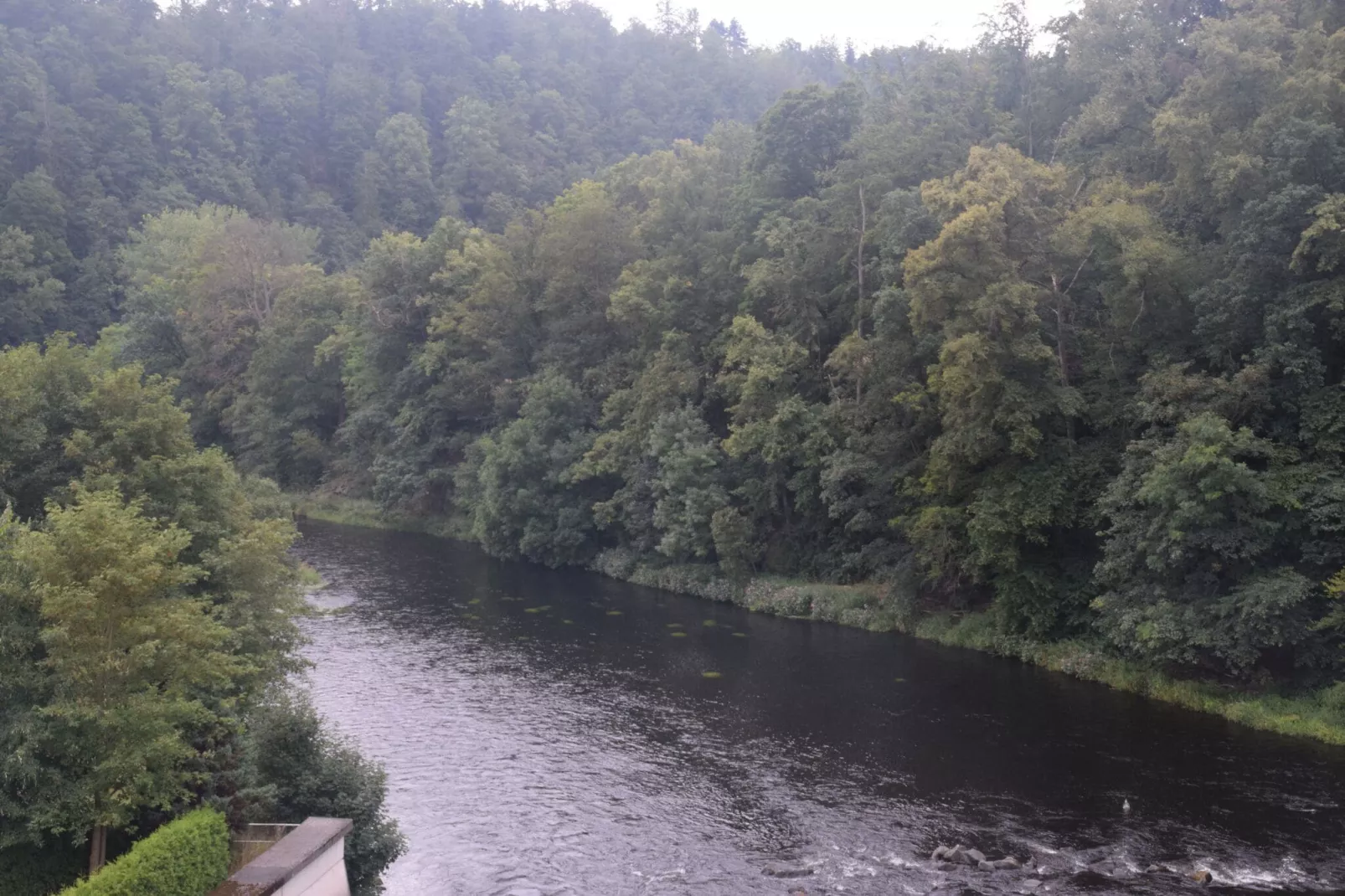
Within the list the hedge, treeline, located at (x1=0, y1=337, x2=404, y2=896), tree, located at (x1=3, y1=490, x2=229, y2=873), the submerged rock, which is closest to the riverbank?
→ the submerged rock

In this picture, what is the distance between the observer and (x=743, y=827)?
24.8 metres

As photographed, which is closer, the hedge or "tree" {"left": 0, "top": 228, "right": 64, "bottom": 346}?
the hedge

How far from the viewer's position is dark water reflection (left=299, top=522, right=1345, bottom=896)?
22.7 m

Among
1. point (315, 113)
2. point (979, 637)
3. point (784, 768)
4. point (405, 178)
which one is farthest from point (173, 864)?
point (315, 113)

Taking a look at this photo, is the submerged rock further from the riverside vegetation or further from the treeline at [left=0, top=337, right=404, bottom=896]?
the riverside vegetation

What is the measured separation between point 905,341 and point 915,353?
1.06 metres

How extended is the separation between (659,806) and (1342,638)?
820 inches

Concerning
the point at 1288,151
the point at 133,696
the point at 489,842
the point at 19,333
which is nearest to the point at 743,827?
the point at 489,842

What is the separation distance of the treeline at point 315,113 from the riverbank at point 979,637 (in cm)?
6735

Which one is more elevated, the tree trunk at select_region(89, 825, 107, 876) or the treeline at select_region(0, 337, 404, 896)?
the treeline at select_region(0, 337, 404, 896)

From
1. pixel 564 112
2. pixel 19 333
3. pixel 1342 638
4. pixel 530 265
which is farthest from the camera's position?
pixel 564 112

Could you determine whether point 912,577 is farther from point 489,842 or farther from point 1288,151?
point 489,842

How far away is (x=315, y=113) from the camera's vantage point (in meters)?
143

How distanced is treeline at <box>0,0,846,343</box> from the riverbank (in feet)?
221
